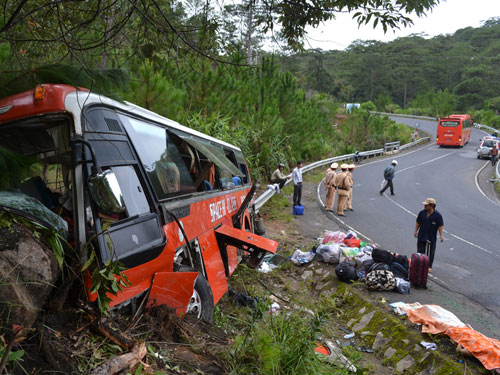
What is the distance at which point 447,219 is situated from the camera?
14961 mm

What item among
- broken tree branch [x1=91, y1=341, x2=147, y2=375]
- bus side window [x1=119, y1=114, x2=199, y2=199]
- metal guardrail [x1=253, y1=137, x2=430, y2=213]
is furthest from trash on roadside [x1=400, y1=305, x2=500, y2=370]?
metal guardrail [x1=253, y1=137, x2=430, y2=213]

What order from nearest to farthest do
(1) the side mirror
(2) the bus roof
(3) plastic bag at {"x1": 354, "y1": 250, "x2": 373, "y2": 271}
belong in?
(1) the side mirror
(2) the bus roof
(3) plastic bag at {"x1": 354, "y1": 250, "x2": 373, "y2": 271}

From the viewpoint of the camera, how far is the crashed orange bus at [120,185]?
3256mm

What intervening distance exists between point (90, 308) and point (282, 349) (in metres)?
1.84

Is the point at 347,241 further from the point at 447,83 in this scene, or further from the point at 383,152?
the point at 447,83

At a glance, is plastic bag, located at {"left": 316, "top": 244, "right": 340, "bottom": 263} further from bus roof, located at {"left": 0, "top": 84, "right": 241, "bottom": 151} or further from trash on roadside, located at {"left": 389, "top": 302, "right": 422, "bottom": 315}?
bus roof, located at {"left": 0, "top": 84, "right": 241, "bottom": 151}

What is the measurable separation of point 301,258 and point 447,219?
806cm

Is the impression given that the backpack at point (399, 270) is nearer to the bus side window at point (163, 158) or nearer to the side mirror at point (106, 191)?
the bus side window at point (163, 158)

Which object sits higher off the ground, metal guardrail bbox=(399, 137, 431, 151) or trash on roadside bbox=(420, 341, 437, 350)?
trash on roadside bbox=(420, 341, 437, 350)

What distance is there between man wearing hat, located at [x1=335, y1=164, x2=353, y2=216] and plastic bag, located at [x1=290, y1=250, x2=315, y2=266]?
220 inches

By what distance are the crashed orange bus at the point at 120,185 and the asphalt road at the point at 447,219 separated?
17.2 ft

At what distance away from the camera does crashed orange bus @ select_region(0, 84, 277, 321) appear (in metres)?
3.26

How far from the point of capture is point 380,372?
5570 millimetres

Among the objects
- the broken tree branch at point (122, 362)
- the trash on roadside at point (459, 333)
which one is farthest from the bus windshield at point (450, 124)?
the broken tree branch at point (122, 362)
